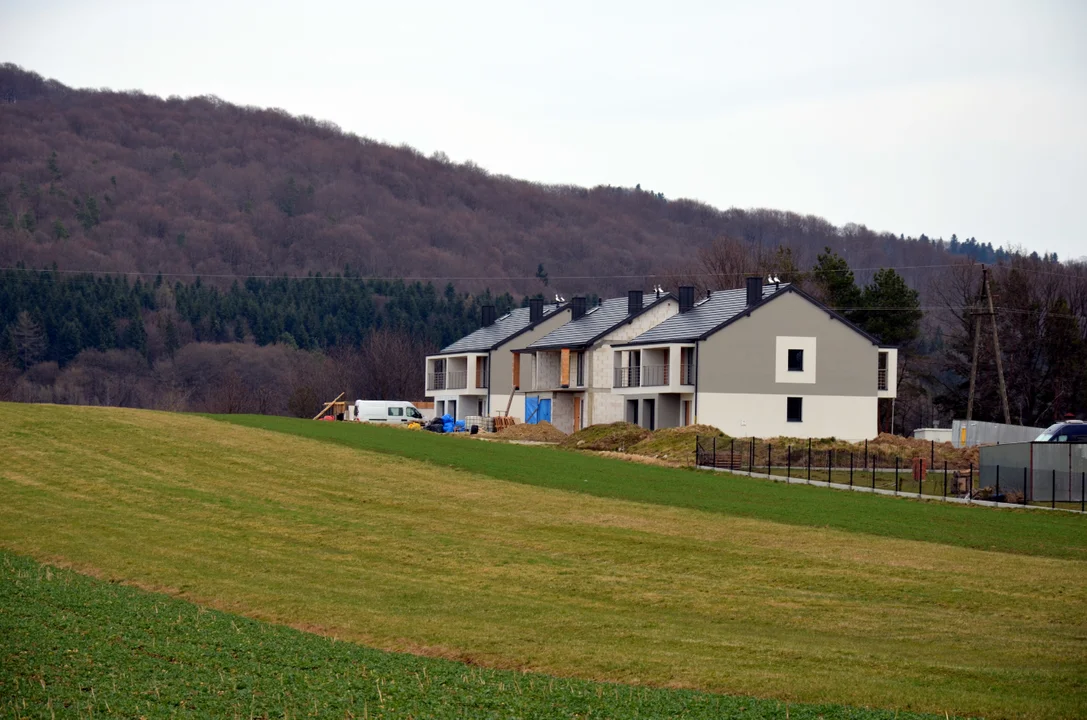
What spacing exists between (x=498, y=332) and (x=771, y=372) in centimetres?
2660

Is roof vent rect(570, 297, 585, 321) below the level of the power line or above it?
below

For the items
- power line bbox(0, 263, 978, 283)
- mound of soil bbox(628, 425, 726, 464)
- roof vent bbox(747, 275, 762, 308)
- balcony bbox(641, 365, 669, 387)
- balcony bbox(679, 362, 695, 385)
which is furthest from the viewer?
power line bbox(0, 263, 978, 283)

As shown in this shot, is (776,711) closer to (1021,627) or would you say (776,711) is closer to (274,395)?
(1021,627)

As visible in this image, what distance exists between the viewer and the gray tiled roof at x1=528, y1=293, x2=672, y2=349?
74.6m

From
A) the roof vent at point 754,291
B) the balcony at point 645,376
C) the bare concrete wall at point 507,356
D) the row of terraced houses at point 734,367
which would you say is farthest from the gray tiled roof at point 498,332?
the roof vent at point 754,291

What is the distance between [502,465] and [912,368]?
5651cm

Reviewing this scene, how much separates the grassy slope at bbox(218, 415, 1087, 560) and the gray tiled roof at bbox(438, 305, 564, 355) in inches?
1279

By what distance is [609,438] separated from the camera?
58188mm

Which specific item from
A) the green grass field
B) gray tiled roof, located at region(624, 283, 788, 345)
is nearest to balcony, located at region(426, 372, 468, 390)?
gray tiled roof, located at region(624, 283, 788, 345)

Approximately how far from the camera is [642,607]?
22.2m

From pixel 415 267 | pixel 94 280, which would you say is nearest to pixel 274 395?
pixel 94 280

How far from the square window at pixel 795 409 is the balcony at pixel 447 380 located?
88.7ft

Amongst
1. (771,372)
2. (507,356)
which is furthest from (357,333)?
(771,372)

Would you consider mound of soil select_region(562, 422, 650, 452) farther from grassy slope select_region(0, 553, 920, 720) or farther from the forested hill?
the forested hill
